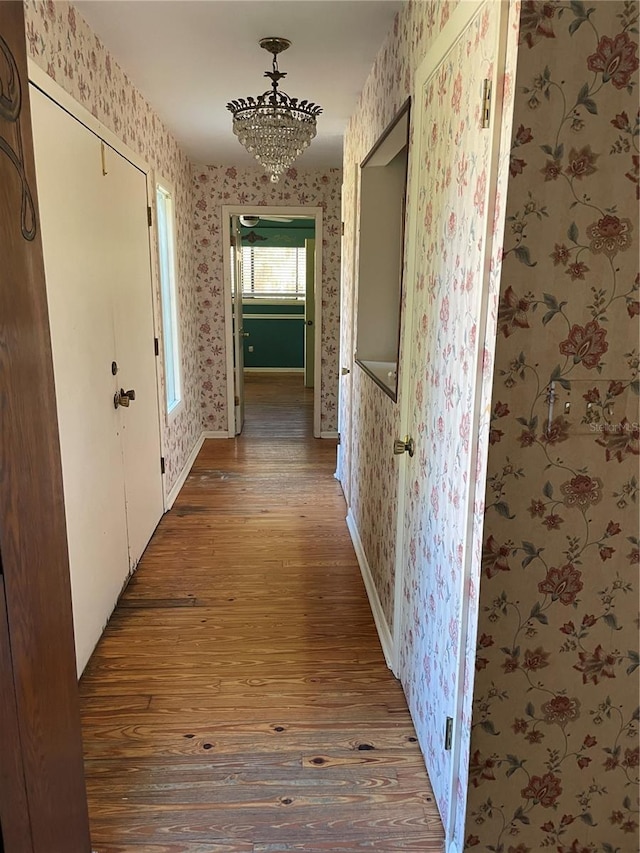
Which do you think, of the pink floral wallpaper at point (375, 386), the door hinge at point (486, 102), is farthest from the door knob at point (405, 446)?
the door hinge at point (486, 102)

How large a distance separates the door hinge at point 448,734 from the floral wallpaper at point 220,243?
437 centimetres

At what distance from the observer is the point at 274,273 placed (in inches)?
361

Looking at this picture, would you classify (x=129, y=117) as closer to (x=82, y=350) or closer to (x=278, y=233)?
(x=82, y=350)

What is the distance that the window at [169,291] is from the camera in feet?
14.0

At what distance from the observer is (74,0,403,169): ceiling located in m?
2.28

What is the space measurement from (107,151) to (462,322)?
200cm

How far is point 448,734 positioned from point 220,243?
4.81m

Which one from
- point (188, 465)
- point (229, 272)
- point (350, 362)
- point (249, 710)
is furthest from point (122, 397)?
point (229, 272)

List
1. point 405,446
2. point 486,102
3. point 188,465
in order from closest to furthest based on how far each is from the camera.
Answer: point 486,102 → point 405,446 → point 188,465

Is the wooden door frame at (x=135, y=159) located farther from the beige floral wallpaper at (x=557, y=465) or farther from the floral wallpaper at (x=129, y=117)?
the beige floral wallpaper at (x=557, y=465)

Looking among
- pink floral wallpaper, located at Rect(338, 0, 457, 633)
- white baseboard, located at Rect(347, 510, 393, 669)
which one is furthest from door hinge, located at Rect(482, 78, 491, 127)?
white baseboard, located at Rect(347, 510, 393, 669)

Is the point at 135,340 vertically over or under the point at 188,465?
over

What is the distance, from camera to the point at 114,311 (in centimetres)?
270

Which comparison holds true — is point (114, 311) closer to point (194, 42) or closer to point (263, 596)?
point (194, 42)
